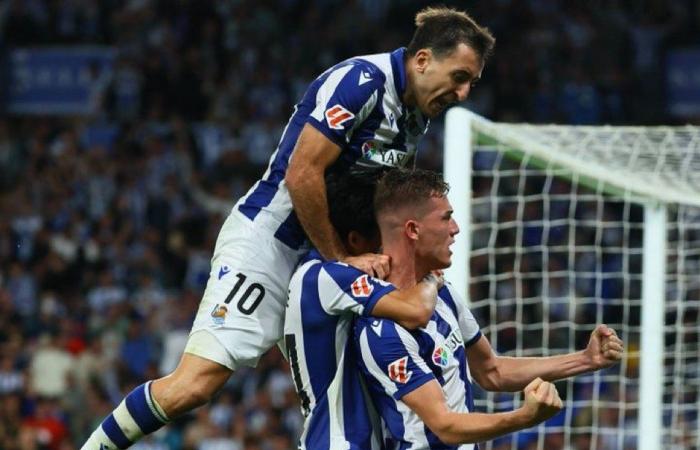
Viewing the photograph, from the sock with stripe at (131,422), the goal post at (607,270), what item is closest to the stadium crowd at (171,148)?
the goal post at (607,270)

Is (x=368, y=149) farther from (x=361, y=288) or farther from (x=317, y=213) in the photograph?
(x=361, y=288)

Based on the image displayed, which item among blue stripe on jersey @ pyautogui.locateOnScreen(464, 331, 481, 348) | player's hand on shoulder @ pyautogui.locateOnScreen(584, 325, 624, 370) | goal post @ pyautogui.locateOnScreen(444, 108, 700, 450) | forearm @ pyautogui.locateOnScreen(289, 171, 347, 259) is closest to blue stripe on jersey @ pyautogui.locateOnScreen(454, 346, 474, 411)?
blue stripe on jersey @ pyautogui.locateOnScreen(464, 331, 481, 348)

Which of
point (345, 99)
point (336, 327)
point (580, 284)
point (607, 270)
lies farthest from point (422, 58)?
point (607, 270)

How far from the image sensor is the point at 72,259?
14.4 m

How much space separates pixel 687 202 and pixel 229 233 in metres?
2.45

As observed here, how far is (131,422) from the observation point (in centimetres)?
502

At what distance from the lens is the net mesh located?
23.9 ft

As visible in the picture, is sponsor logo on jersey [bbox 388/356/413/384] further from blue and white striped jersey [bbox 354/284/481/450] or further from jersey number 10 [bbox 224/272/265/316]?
jersey number 10 [bbox 224/272/265/316]

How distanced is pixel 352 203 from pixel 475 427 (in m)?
0.96

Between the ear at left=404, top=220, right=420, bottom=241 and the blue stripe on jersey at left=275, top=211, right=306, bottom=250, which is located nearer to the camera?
the ear at left=404, top=220, right=420, bottom=241

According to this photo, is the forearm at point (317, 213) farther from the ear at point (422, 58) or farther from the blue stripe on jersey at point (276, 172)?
the ear at point (422, 58)

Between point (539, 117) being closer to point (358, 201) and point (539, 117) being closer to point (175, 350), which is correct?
point (175, 350)

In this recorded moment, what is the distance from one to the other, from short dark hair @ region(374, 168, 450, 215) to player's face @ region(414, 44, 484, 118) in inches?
15.8

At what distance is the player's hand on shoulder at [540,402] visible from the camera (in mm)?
3990
